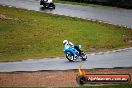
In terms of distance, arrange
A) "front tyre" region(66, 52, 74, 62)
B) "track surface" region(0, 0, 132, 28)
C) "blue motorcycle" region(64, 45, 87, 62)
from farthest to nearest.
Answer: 1. "track surface" region(0, 0, 132, 28)
2. "front tyre" region(66, 52, 74, 62)
3. "blue motorcycle" region(64, 45, 87, 62)

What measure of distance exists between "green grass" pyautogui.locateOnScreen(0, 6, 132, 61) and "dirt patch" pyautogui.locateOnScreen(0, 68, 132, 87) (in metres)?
5.93

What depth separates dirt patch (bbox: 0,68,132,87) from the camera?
2856 centimetres

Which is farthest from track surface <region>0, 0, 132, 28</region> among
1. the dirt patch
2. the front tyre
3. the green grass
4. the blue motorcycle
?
the dirt patch

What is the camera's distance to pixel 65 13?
55.8 meters

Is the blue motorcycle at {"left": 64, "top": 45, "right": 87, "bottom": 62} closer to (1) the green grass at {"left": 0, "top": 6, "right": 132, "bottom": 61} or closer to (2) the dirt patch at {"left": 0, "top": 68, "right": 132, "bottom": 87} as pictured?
(2) the dirt patch at {"left": 0, "top": 68, "right": 132, "bottom": 87}

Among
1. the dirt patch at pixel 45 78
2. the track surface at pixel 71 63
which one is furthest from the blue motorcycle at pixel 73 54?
the dirt patch at pixel 45 78

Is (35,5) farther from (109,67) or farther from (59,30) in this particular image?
(109,67)

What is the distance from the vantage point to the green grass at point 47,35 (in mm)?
39841

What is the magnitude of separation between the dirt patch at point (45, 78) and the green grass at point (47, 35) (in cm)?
593

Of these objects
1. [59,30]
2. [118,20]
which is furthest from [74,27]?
[118,20]

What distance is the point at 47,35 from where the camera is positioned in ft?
150

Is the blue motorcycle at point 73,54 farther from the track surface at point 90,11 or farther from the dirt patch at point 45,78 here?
the track surface at point 90,11

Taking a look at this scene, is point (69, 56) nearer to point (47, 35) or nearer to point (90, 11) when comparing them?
point (47, 35)

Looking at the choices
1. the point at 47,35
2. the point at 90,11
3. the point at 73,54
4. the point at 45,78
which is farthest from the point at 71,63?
the point at 90,11
